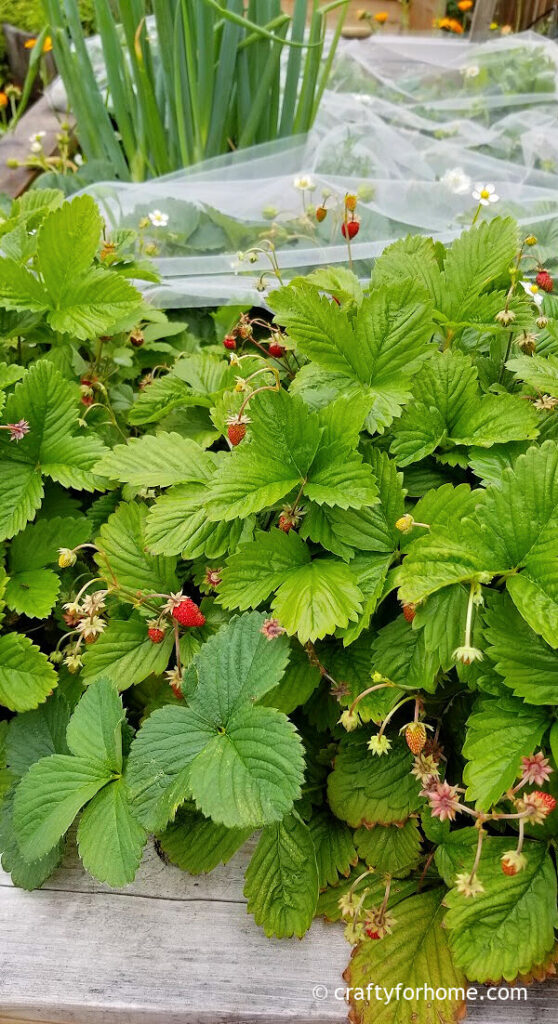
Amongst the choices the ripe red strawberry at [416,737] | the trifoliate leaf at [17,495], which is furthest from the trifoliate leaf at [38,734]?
the ripe red strawberry at [416,737]

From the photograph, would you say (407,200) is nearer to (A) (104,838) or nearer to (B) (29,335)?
(B) (29,335)

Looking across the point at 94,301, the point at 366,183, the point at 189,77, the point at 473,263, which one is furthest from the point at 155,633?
the point at 189,77

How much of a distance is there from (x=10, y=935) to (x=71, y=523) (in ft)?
1.60

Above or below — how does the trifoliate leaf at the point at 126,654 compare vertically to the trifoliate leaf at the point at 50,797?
above

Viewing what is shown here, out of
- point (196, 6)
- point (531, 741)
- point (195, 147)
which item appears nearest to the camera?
point (531, 741)

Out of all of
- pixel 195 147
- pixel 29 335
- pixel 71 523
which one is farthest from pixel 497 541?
pixel 195 147

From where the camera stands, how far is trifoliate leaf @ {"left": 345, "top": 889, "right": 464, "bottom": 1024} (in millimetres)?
754

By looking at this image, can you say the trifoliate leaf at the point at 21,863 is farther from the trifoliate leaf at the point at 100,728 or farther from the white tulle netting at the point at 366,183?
the white tulle netting at the point at 366,183

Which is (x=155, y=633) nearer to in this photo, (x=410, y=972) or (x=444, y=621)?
(x=444, y=621)

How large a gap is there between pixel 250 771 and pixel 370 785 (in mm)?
184

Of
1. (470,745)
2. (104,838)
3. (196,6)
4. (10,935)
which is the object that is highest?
(196,6)

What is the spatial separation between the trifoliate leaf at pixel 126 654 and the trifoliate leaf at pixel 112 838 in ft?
0.43

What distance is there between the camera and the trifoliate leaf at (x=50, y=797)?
771 millimetres

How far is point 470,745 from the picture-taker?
690mm
